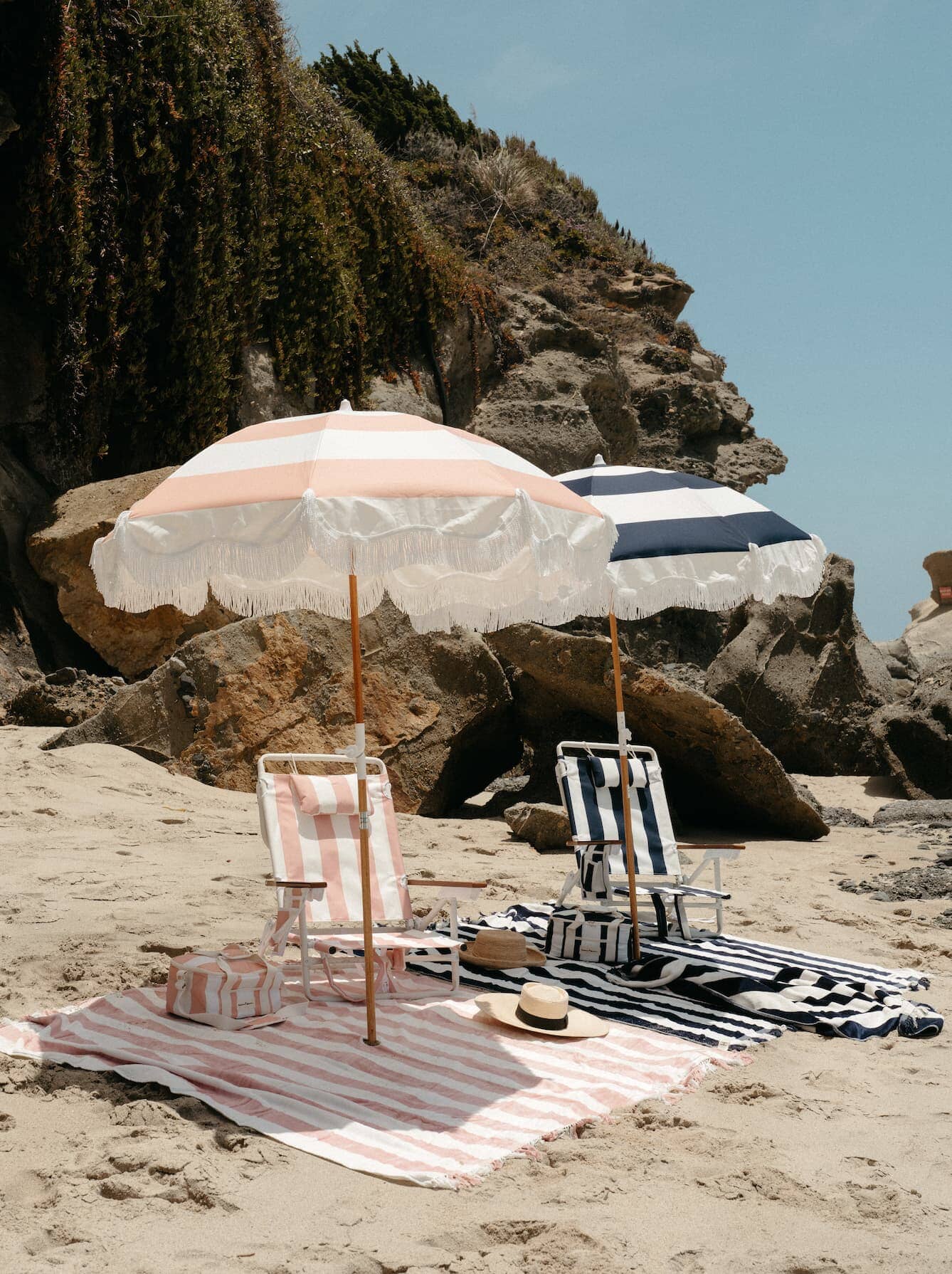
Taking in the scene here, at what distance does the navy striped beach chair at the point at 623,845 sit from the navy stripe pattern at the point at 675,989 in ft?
0.80

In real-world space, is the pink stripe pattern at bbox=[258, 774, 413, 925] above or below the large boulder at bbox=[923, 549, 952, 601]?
below

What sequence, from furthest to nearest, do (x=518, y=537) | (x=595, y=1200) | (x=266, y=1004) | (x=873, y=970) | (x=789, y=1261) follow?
(x=873, y=970) < (x=266, y=1004) < (x=518, y=537) < (x=595, y=1200) < (x=789, y=1261)

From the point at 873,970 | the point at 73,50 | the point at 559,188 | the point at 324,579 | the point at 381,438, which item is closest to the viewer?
the point at 381,438

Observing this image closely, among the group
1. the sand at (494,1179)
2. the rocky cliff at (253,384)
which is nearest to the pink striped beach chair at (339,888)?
the sand at (494,1179)

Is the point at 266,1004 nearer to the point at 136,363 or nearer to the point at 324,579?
the point at 324,579

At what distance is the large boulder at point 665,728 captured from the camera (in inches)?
328

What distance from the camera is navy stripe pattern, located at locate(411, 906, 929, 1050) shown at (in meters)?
4.44

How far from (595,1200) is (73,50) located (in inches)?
441

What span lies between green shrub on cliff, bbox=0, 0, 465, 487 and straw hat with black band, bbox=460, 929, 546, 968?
26.8 ft

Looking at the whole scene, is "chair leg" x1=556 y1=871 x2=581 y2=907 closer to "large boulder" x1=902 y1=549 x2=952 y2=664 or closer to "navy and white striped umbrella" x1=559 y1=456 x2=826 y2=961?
"navy and white striped umbrella" x1=559 y1=456 x2=826 y2=961

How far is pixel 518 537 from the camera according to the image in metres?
3.52

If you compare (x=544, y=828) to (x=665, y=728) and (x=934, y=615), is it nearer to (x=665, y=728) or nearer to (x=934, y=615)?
(x=665, y=728)

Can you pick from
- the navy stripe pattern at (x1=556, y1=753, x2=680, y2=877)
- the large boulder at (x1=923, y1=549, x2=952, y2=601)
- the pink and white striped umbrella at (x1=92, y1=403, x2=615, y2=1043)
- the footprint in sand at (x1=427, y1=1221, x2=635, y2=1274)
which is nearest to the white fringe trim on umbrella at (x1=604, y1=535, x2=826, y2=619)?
the navy stripe pattern at (x1=556, y1=753, x2=680, y2=877)

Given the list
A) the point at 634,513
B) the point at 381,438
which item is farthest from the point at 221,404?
the point at 381,438
